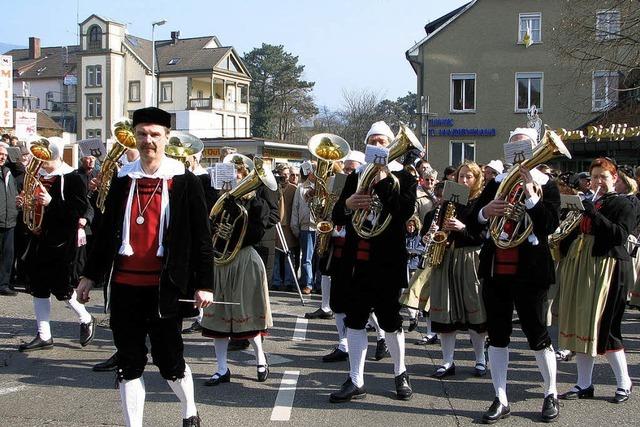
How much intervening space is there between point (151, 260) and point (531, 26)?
107ft

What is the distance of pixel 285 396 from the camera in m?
6.40

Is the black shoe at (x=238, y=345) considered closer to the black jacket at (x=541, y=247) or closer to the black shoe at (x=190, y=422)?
the black shoe at (x=190, y=422)

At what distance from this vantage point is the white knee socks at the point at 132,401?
4.71m

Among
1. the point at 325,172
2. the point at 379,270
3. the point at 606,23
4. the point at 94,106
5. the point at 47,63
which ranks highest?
the point at 47,63

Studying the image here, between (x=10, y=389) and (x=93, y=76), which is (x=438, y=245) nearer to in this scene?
(x=10, y=389)

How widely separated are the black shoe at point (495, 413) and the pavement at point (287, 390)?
11cm

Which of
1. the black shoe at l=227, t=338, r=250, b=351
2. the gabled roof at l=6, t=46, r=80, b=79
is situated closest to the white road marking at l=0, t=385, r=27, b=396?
the black shoe at l=227, t=338, r=250, b=351

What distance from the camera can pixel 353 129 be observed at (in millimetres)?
56062

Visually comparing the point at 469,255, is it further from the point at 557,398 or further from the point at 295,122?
the point at 295,122

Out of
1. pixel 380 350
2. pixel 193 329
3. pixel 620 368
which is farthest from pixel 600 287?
pixel 193 329

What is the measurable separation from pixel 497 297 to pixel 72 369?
414cm

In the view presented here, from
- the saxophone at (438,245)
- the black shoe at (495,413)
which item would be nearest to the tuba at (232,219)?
the saxophone at (438,245)

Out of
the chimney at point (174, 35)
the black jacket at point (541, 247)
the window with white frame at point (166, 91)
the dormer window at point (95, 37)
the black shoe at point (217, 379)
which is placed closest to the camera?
the black jacket at point (541, 247)

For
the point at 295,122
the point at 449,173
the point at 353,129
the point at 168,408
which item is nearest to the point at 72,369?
the point at 168,408
